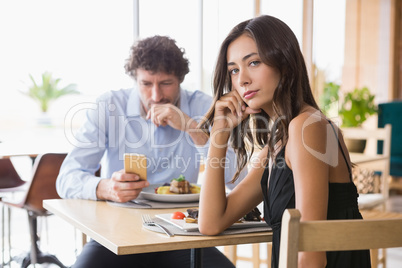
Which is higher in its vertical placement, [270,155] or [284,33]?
[284,33]

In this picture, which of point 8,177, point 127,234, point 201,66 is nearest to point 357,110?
point 201,66

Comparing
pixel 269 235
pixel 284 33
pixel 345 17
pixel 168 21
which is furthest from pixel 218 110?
pixel 345 17

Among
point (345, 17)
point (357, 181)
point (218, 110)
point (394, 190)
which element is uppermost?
point (345, 17)

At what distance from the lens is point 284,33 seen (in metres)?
1.54

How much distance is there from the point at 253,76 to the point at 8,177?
2825 millimetres

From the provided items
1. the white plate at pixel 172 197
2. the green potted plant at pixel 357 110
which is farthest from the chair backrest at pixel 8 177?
the green potted plant at pixel 357 110

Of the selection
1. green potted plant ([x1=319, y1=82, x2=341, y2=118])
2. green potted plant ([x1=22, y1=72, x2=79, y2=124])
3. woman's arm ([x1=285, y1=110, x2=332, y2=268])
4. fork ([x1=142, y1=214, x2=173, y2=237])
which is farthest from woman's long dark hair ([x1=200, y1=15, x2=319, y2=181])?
green potted plant ([x1=22, y1=72, x2=79, y2=124])

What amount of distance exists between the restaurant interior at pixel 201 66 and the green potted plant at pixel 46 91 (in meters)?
0.04

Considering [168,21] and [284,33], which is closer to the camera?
[284,33]

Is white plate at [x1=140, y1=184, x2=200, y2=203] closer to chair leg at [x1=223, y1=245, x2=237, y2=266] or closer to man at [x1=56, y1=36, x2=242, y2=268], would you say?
man at [x1=56, y1=36, x2=242, y2=268]

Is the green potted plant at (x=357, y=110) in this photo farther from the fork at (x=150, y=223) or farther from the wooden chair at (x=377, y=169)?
the fork at (x=150, y=223)

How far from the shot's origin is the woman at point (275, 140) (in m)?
1.38

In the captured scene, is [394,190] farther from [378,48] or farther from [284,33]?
[284,33]

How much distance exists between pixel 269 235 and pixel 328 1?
20.4 ft
